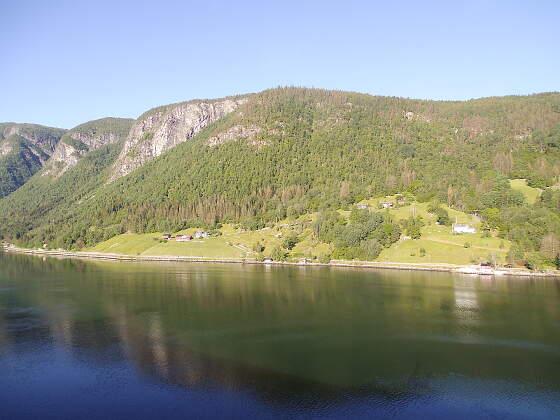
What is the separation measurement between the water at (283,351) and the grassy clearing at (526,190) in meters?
60.1

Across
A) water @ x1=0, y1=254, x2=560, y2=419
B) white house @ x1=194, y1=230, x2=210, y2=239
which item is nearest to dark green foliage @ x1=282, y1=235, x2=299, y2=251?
white house @ x1=194, y1=230, x2=210, y2=239

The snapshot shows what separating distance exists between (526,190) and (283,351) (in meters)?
129

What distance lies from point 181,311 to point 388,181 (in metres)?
128

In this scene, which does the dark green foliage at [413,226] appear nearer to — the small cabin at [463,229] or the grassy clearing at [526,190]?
the small cabin at [463,229]

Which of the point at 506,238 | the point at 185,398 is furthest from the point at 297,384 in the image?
the point at 506,238

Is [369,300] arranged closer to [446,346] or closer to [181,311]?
[446,346]

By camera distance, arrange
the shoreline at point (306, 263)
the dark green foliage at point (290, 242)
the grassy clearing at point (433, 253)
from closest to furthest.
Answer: the shoreline at point (306, 263), the grassy clearing at point (433, 253), the dark green foliage at point (290, 242)

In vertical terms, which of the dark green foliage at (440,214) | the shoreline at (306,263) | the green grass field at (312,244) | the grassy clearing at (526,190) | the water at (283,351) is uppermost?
the grassy clearing at (526,190)

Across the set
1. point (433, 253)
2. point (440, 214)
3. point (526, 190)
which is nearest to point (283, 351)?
point (433, 253)

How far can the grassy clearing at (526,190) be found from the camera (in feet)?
458

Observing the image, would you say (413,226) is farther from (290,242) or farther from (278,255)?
(278,255)

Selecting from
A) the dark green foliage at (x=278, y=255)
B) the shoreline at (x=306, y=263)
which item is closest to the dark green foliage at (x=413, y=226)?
the shoreline at (x=306, y=263)

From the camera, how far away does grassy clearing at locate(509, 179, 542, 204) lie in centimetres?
13956

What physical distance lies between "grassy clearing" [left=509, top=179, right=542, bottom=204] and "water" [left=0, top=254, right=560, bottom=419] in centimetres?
6011
